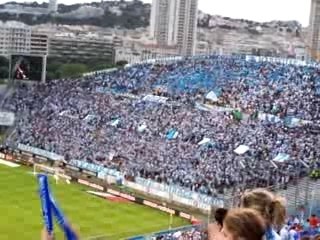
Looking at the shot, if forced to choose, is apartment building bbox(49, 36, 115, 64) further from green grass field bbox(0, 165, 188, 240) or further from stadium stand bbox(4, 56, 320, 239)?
green grass field bbox(0, 165, 188, 240)

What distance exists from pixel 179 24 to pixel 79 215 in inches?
6140

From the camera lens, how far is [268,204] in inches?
198

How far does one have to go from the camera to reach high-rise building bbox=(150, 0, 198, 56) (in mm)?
182625

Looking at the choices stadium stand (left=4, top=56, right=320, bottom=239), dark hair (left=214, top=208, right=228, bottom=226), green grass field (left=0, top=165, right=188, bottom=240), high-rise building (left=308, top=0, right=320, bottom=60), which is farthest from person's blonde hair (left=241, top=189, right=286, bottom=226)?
high-rise building (left=308, top=0, right=320, bottom=60)

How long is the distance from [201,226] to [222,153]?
11.3 metres

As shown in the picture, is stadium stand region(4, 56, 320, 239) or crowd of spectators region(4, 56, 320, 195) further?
crowd of spectators region(4, 56, 320, 195)

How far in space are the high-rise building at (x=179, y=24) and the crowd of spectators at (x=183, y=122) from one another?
127291 millimetres

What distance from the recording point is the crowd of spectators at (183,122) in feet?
112

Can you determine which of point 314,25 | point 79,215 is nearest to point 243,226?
point 79,215

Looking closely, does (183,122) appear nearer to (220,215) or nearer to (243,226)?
(220,215)

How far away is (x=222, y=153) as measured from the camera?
35938 millimetres

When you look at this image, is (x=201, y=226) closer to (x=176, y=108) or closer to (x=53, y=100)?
(x=176, y=108)

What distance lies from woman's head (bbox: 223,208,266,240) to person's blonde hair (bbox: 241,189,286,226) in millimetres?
835

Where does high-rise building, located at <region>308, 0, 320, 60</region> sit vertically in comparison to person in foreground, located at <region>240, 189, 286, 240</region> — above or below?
above
